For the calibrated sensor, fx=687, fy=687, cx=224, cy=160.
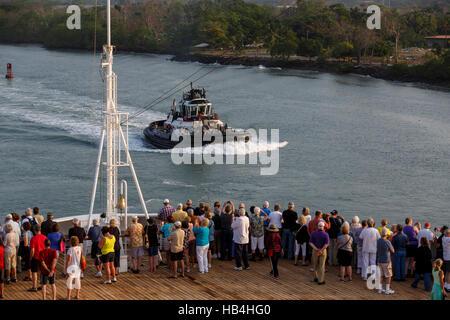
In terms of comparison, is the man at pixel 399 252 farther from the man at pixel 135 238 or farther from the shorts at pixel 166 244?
the man at pixel 135 238

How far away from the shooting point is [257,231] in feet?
39.7

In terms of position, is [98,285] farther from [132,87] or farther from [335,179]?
[132,87]

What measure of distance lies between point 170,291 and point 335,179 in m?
22.3

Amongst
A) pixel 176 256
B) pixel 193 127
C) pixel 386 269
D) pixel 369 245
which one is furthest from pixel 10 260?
pixel 193 127

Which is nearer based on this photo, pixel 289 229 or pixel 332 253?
pixel 332 253

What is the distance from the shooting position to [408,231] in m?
11.5

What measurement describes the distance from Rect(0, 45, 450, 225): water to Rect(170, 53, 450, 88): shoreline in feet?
8.27

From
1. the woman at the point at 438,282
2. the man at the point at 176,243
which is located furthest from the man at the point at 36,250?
the woman at the point at 438,282

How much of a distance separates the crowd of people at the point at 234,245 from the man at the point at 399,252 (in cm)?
2

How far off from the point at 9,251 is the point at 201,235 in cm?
306

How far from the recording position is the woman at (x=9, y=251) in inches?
420

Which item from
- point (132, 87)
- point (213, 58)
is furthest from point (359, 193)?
point (213, 58)

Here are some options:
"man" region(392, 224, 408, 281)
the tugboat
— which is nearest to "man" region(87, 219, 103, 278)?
"man" region(392, 224, 408, 281)

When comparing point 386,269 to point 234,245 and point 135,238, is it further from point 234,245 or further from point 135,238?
point 135,238
